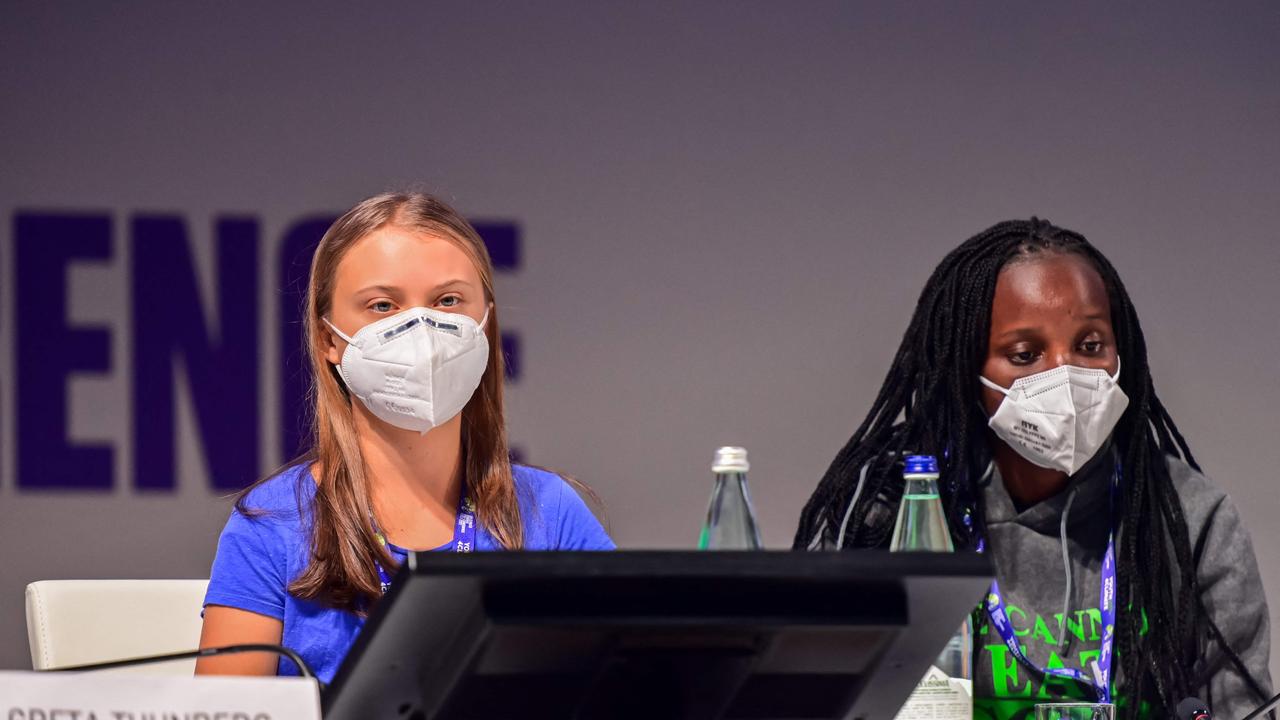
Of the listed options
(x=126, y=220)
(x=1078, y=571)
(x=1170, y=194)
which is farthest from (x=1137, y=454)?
(x=126, y=220)

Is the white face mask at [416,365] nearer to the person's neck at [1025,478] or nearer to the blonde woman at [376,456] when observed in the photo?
the blonde woman at [376,456]

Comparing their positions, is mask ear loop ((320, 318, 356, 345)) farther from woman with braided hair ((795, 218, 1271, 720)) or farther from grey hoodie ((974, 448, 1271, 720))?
grey hoodie ((974, 448, 1271, 720))

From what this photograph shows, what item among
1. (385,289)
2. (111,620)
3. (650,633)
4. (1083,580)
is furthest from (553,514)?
(650,633)

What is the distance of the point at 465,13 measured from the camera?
3273 millimetres

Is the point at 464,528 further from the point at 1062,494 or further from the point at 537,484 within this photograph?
the point at 1062,494

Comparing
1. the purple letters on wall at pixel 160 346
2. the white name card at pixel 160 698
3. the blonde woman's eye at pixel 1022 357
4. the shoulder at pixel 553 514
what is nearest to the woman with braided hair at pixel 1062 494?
the blonde woman's eye at pixel 1022 357

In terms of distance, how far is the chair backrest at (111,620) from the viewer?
1715 mm

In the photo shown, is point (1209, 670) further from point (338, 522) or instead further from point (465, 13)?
point (465, 13)

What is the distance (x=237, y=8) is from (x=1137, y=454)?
2.30m

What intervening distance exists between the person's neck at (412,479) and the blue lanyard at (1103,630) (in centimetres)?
64

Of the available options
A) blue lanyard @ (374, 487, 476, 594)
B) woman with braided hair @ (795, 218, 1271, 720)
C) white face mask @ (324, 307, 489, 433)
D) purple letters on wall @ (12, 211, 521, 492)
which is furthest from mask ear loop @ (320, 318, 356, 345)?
purple letters on wall @ (12, 211, 521, 492)

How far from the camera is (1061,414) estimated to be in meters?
1.72

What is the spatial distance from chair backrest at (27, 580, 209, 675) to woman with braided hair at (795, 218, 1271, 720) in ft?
2.66

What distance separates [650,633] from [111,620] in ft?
3.84
